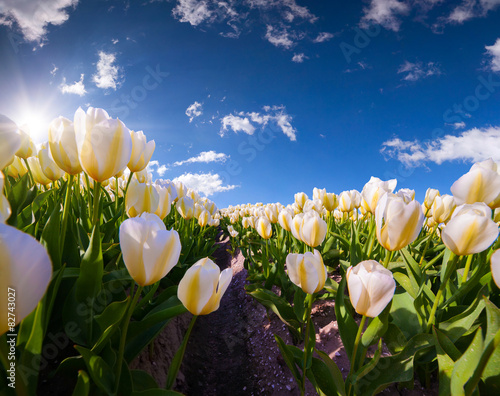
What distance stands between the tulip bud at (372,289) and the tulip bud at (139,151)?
1.41 meters

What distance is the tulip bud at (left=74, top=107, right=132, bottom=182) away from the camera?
44.4 inches

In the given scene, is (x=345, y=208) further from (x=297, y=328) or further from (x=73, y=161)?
(x=73, y=161)

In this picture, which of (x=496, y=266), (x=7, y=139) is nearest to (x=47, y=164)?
(x=7, y=139)

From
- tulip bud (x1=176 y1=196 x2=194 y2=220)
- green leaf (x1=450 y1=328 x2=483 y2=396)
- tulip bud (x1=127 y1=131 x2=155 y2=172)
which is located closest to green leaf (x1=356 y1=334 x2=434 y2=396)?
green leaf (x1=450 y1=328 x2=483 y2=396)

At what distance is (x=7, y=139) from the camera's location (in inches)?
36.5

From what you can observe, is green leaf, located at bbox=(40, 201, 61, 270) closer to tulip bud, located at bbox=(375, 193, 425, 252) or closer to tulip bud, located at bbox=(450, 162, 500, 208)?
tulip bud, located at bbox=(375, 193, 425, 252)

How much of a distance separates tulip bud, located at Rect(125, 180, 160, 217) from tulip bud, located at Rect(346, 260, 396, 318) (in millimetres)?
1230

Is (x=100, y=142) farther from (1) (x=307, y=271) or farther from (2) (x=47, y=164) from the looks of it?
(1) (x=307, y=271)

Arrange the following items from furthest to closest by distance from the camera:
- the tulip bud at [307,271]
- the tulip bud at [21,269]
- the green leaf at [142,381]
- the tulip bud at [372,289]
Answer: the tulip bud at [307,271]
the green leaf at [142,381]
the tulip bud at [372,289]
the tulip bud at [21,269]

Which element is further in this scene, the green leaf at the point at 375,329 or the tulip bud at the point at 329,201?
the tulip bud at the point at 329,201

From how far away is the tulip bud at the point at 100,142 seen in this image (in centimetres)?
113

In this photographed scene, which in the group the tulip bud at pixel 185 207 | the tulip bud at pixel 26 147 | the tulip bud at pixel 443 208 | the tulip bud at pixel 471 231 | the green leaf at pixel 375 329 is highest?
the tulip bud at pixel 185 207

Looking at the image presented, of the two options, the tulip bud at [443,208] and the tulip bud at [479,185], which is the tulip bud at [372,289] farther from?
the tulip bud at [443,208]

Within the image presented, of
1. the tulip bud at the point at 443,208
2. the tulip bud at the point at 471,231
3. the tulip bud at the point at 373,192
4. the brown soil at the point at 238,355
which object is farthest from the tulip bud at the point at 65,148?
the tulip bud at the point at 443,208
